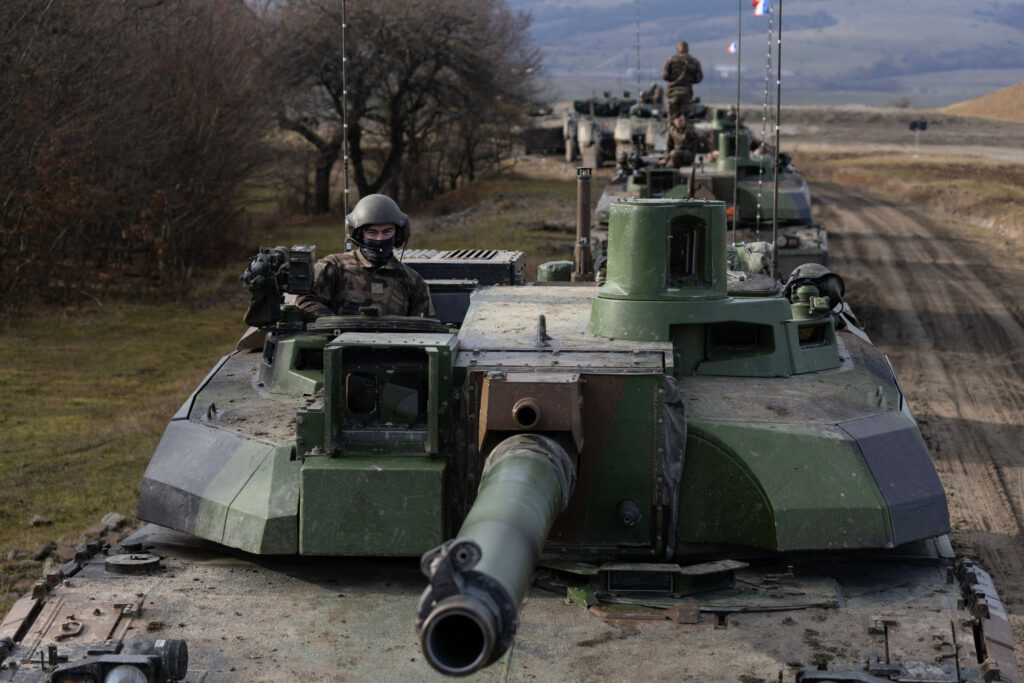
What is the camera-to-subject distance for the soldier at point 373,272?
29.9 ft

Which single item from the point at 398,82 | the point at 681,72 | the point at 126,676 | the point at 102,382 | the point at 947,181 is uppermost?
the point at 398,82

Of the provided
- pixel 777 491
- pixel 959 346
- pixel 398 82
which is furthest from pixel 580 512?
pixel 398 82

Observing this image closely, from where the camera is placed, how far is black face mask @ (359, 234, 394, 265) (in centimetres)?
919

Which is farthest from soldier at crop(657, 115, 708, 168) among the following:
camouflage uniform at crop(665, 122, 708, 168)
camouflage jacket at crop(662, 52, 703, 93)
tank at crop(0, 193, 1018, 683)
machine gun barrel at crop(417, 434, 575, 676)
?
machine gun barrel at crop(417, 434, 575, 676)

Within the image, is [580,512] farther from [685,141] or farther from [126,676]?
[685,141]

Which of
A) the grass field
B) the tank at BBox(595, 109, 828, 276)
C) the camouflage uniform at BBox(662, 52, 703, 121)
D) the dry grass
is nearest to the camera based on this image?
the grass field

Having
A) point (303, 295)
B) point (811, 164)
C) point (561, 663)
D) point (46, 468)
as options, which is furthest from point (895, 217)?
point (561, 663)

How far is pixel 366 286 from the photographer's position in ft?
30.5

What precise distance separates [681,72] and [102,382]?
15699 mm

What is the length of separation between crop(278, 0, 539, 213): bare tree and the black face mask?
75.2ft

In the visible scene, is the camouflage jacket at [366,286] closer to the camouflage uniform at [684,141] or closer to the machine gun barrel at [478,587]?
the machine gun barrel at [478,587]

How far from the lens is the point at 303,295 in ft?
29.1

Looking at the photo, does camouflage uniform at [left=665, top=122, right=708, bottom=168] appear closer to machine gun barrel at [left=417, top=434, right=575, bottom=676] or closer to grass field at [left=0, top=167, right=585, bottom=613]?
grass field at [left=0, top=167, right=585, bottom=613]

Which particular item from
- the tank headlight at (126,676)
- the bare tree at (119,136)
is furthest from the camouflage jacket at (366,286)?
the bare tree at (119,136)
